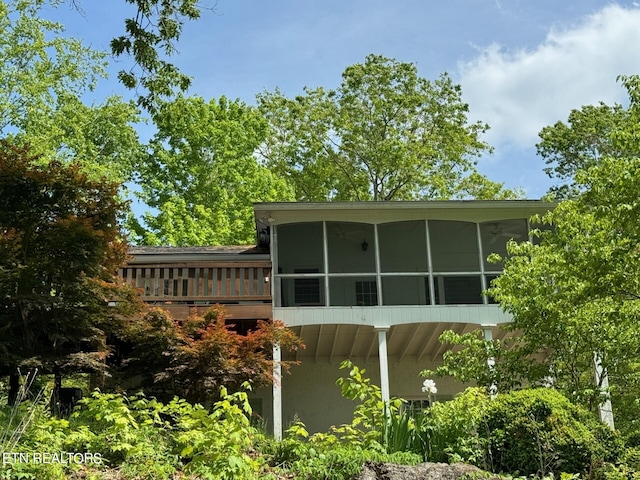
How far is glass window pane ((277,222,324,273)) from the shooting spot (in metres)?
17.3

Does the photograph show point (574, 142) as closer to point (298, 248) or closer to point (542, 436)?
point (298, 248)

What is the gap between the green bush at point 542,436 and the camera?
22.5 feet

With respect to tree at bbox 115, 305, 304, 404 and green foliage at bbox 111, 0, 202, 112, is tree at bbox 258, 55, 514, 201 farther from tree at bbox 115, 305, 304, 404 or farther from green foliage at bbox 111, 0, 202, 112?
green foliage at bbox 111, 0, 202, 112

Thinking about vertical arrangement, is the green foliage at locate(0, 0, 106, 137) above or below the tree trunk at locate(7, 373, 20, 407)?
above

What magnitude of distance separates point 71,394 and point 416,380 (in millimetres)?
8593

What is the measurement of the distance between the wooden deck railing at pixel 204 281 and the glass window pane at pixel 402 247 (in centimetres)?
453

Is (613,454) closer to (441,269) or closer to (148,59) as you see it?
(148,59)

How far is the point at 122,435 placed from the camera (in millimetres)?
6789

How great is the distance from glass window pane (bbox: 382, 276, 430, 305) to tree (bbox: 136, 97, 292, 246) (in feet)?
34.0

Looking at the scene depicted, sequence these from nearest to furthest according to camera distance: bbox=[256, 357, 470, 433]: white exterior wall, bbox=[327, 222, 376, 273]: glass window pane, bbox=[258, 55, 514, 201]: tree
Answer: bbox=[256, 357, 470, 433]: white exterior wall
bbox=[327, 222, 376, 273]: glass window pane
bbox=[258, 55, 514, 201]: tree

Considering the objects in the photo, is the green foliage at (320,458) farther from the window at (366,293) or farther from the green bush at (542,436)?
the window at (366,293)

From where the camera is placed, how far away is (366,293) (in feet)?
56.9

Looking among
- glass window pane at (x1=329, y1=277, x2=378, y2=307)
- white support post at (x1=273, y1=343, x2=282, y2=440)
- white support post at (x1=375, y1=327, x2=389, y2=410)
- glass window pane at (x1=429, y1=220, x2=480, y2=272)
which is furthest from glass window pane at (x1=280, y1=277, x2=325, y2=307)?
white support post at (x1=273, y1=343, x2=282, y2=440)

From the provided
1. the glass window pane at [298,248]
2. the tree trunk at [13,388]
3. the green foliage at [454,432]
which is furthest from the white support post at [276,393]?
the green foliage at [454,432]
